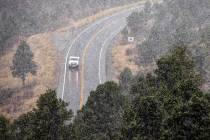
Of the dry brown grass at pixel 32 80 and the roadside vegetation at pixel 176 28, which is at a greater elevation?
the roadside vegetation at pixel 176 28

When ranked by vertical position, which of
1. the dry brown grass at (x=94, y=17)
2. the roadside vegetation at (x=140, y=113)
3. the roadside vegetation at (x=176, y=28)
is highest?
the dry brown grass at (x=94, y=17)

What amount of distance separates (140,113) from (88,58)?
47.0 meters

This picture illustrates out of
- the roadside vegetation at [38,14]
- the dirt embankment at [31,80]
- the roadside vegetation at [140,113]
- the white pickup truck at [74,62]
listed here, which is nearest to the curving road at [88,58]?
the white pickup truck at [74,62]

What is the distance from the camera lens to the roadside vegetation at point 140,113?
19.3 metres

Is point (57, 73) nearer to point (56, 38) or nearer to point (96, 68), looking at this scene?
point (96, 68)

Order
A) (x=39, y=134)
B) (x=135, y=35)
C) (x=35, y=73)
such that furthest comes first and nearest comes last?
(x=135, y=35) → (x=35, y=73) → (x=39, y=134)

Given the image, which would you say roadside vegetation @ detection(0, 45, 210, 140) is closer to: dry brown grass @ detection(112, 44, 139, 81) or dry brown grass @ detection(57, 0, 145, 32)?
dry brown grass @ detection(112, 44, 139, 81)

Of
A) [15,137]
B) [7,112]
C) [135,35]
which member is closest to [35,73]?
[7,112]

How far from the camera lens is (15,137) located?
91.1 feet

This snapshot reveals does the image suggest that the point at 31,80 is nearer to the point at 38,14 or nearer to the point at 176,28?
the point at 176,28

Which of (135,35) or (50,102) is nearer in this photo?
(50,102)

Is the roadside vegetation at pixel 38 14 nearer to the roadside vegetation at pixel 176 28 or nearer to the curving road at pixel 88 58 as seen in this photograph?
the curving road at pixel 88 58

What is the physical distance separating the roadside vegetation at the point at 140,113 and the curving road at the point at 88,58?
2440 cm

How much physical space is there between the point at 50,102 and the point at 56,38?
53.2 metres
